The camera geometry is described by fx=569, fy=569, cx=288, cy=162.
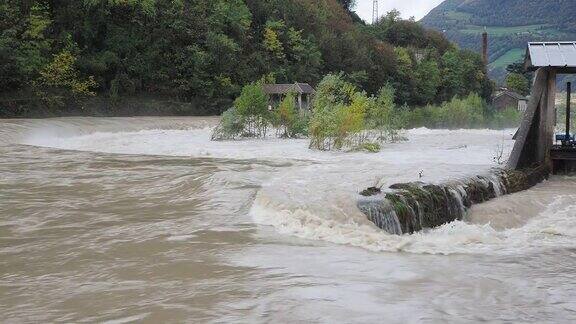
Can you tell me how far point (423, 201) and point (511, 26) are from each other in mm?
180576

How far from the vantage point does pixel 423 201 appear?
8.09m

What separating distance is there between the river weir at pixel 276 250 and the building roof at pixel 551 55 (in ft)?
8.36

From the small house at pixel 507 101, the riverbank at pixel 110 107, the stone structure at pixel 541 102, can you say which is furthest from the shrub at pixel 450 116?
the small house at pixel 507 101

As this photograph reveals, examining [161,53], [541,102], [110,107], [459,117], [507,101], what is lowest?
[459,117]

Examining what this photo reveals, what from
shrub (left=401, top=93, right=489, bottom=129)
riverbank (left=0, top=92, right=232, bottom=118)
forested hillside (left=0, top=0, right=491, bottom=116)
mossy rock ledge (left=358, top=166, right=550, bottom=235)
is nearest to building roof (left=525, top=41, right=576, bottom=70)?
mossy rock ledge (left=358, top=166, right=550, bottom=235)

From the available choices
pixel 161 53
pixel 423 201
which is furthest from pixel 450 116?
pixel 423 201

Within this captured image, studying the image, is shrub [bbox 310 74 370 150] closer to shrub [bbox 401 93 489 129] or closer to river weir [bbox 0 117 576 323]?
river weir [bbox 0 117 576 323]

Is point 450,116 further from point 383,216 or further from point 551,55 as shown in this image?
point 383,216

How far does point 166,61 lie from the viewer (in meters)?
48.9

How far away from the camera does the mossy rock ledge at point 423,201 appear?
7.49 m

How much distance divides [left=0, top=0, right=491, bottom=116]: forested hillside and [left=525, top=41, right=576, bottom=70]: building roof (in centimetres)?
3173

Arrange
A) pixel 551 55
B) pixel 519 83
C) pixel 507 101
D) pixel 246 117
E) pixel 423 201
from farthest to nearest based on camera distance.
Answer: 1. pixel 519 83
2. pixel 507 101
3. pixel 246 117
4. pixel 551 55
5. pixel 423 201

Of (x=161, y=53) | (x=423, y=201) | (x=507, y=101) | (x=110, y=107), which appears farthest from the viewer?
(x=507, y=101)

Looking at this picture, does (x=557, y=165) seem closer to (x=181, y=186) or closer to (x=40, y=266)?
(x=181, y=186)
